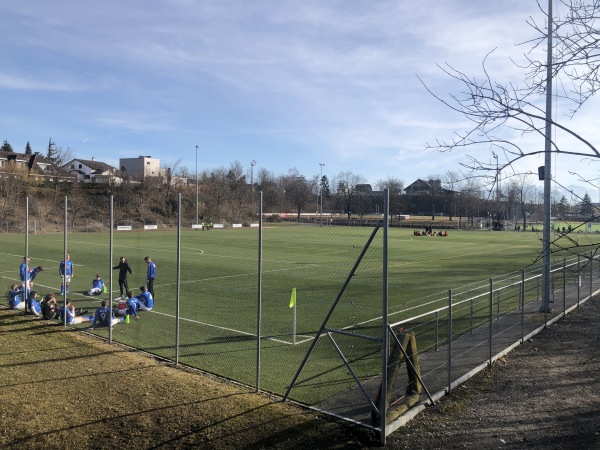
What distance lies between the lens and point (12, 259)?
103 ft

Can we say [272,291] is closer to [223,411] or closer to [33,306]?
[33,306]

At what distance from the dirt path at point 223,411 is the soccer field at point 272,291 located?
1.25m

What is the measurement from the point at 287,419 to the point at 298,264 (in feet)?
80.1

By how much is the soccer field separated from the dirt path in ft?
4.09

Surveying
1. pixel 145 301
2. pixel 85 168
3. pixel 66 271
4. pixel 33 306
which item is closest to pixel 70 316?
pixel 33 306

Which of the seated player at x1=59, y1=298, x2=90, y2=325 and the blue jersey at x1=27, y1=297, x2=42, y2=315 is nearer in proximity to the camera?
the seated player at x1=59, y1=298, x2=90, y2=325

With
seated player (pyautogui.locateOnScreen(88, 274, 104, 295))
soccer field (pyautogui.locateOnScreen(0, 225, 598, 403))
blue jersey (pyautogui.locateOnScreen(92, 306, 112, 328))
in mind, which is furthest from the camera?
seated player (pyautogui.locateOnScreen(88, 274, 104, 295))

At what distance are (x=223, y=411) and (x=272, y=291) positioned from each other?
14051 mm

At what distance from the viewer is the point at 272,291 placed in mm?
21594

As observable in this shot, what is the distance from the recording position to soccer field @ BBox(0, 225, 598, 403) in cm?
1043

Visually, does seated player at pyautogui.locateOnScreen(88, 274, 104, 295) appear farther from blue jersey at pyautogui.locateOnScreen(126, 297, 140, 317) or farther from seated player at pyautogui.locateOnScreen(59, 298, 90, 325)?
seated player at pyautogui.locateOnScreen(59, 298, 90, 325)

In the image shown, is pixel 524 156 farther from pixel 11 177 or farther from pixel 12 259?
pixel 11 177

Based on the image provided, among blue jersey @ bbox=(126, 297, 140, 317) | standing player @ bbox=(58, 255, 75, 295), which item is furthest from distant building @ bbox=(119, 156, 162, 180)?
blue jersey @ bbox=(126, 297, 140, 317)

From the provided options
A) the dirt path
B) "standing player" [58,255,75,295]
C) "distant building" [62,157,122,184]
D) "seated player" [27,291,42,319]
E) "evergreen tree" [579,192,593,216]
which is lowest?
the dirt path
